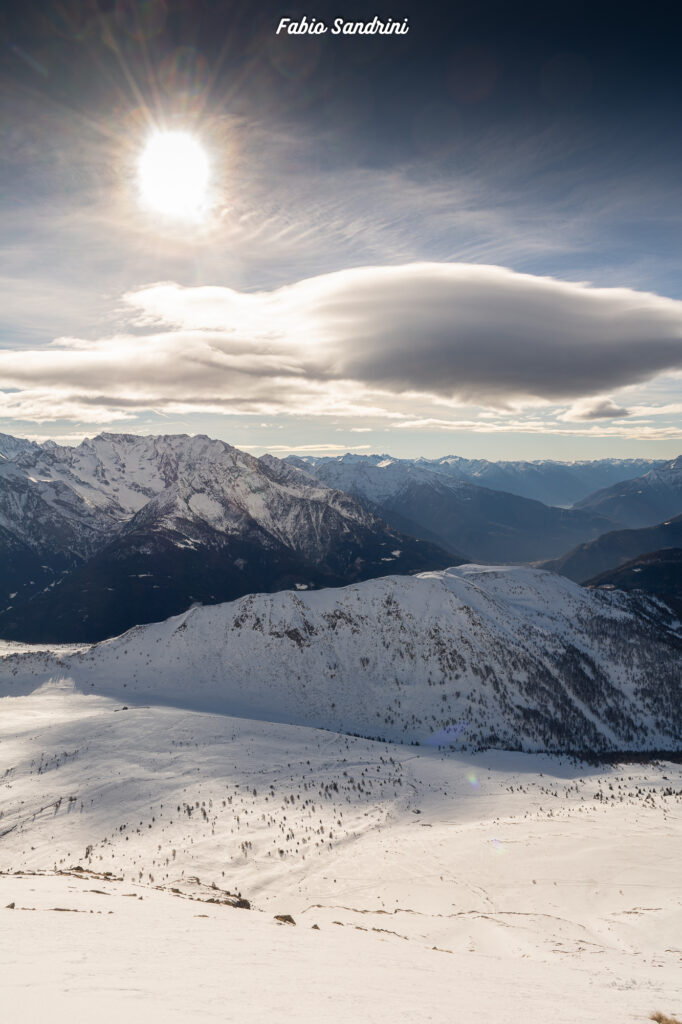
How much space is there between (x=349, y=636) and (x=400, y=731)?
41870 millimetres

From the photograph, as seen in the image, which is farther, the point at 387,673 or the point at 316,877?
the point at 387,673

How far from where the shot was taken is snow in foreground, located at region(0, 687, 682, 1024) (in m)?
15.1

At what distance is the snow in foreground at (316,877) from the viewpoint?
1511cm

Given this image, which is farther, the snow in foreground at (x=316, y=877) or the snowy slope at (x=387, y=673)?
the snowy slope at (x=387, y=673)

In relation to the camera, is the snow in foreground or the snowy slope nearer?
the snow in foreground

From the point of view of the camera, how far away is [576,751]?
138 m

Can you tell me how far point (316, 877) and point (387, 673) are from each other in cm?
11639

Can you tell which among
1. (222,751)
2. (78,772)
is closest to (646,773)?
(222,751)

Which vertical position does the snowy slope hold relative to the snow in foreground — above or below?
below

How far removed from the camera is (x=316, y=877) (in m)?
45.6

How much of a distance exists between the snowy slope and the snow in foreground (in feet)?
97.5

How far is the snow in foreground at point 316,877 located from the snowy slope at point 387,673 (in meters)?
29.7

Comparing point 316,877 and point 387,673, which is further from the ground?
point 316,877

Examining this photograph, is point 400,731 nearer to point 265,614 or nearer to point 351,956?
point 265,614
